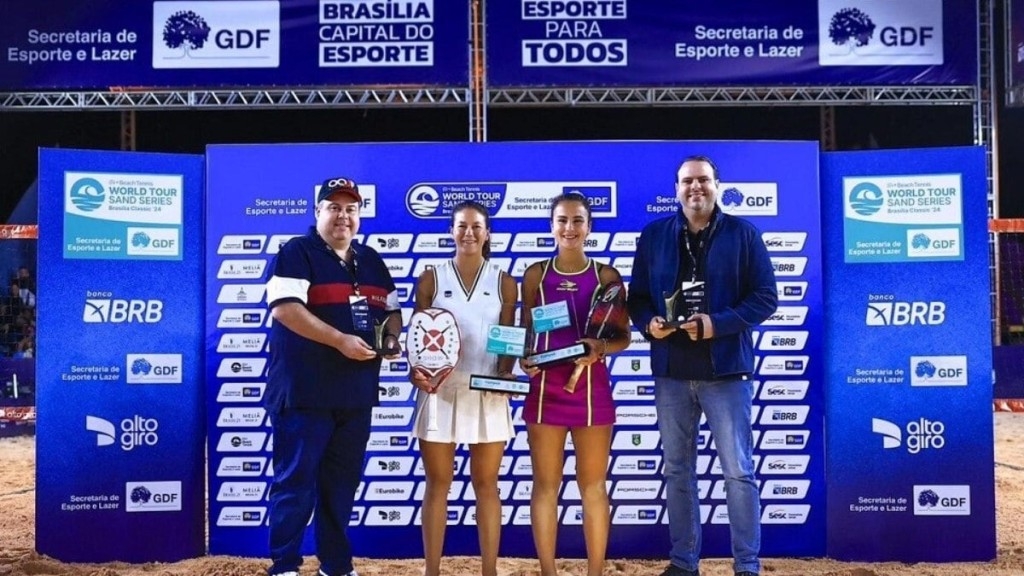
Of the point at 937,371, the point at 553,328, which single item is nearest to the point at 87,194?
the point at 553,328

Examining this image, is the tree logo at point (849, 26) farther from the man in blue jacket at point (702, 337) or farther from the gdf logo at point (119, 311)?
the gdf logo at point (119, 311)

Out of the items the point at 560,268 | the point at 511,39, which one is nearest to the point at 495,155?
the point at 560,268

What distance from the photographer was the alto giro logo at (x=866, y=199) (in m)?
4.65

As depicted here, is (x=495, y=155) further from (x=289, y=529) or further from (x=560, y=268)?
(x=289, y=529)

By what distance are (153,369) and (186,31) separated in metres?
6.06

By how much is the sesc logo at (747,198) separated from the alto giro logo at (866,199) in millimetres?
415

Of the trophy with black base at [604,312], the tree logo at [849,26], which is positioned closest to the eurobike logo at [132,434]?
the trophy with black base at [604,312]

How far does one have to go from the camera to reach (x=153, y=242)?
184 inches

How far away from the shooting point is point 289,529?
3.93 m

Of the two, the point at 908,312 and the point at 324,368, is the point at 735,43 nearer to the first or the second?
the point at 908,312

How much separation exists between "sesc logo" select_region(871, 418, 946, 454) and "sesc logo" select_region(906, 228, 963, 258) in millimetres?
857

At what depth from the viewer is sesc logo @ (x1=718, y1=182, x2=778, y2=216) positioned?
15.6 ft

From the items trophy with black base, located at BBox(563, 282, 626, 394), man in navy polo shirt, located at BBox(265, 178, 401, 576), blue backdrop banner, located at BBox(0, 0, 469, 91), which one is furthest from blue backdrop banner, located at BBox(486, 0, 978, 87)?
trophy with black base, located at BBox(563, 282, 626, 394)

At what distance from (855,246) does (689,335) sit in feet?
4.53
